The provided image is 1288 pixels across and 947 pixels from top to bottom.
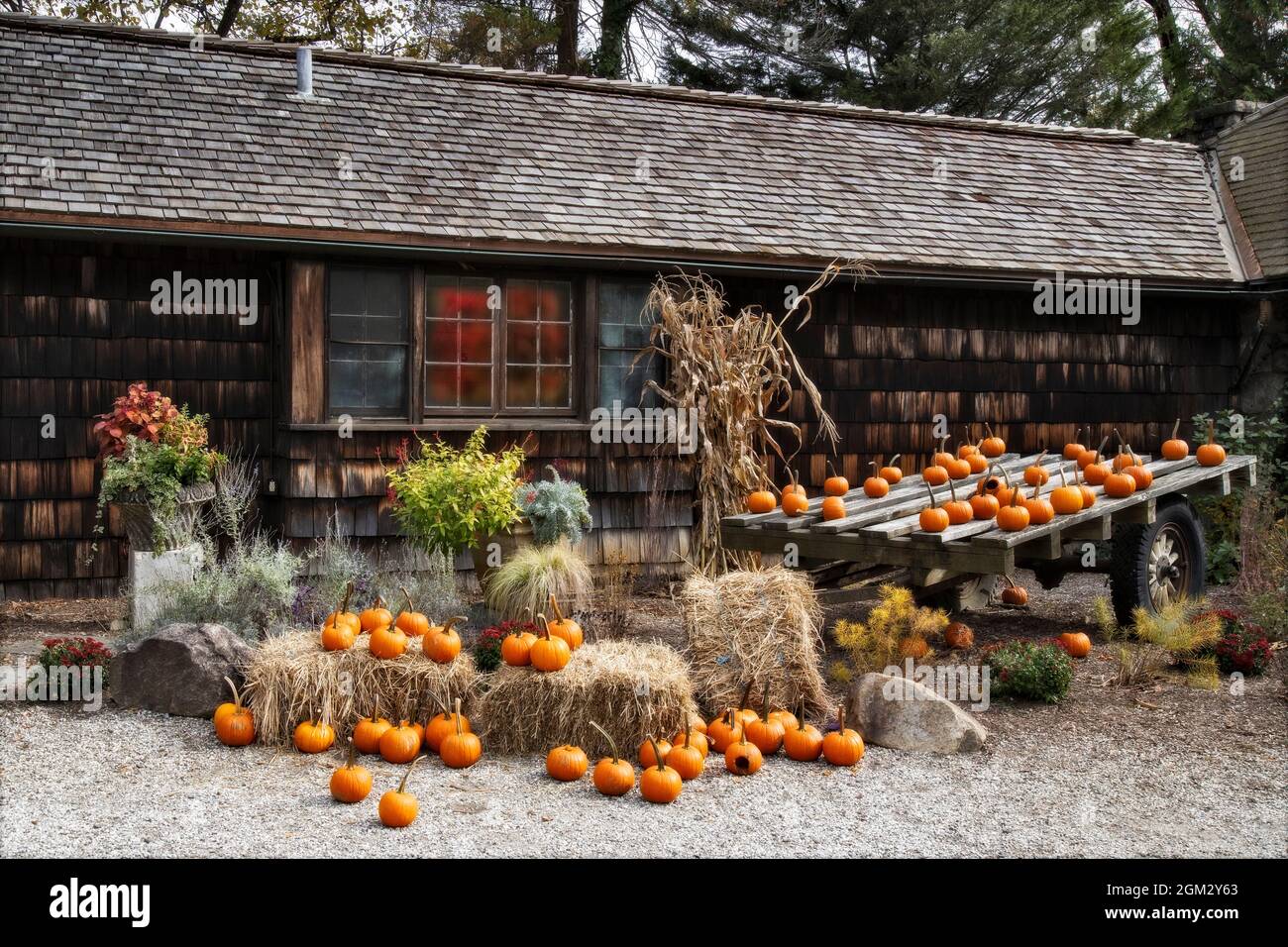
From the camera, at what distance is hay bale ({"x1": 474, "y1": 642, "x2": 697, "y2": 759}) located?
5508mm

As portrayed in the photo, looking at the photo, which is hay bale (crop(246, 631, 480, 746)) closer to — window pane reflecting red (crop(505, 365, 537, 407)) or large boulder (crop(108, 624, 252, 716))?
large boulder (crop(108, 624, 252, 716))

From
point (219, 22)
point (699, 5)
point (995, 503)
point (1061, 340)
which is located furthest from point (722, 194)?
point (219, 22)

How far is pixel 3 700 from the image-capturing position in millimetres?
6168

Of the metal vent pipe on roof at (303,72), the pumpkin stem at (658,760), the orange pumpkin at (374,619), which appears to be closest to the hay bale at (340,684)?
the orange pumpkin at (374,619)

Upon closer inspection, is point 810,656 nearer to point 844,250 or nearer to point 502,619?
point 502,619

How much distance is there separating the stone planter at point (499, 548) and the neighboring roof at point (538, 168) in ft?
7.41

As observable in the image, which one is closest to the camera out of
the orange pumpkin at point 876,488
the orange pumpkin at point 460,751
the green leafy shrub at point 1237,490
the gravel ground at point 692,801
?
the gravel ground at point 692,801

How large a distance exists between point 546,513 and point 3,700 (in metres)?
3.34

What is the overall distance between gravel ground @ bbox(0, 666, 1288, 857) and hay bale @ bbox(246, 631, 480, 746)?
0.23 meters

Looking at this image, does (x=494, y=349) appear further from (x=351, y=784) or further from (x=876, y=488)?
(x=351, y=784)

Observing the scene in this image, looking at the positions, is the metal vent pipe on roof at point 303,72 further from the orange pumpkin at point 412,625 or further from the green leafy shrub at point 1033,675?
the green leafy shrub at point 1033,675

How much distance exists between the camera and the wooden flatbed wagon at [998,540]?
6500mm

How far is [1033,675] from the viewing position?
20.7 ft

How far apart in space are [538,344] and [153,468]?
3139 mm
